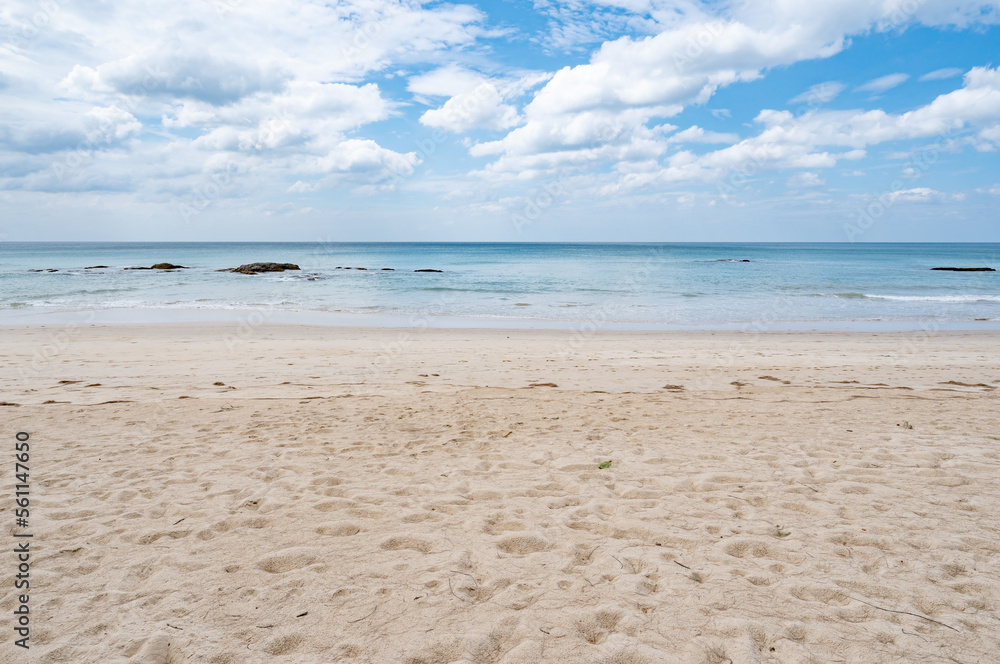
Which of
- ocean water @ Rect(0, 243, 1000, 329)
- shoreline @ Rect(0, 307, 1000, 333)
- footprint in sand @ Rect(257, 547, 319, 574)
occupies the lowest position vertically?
footprint in sand @ Rect(257, 547, 319, 574)

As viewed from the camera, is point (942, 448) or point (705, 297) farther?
point (705, 297)

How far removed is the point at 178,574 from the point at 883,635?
13.9ft

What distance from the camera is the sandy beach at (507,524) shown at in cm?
295

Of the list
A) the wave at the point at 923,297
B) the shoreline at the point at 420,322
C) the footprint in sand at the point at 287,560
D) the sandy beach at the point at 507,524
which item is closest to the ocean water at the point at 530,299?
the wave at the point at 923,297

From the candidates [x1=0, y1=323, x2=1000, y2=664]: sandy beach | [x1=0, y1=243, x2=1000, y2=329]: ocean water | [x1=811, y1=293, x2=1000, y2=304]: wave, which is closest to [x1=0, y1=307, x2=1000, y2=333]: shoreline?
[x1=0, y1=243, x2=1000, y2=329]: ocean water

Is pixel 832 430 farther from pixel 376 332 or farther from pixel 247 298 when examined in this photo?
pixel 247 298

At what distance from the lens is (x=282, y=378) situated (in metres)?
10.1

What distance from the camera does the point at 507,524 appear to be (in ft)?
13.9

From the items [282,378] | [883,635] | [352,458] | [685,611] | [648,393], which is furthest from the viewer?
[282,378]

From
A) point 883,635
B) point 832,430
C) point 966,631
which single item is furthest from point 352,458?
point 832,430

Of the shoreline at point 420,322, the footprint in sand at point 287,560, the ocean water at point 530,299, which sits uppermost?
the ocean water at point 530,299

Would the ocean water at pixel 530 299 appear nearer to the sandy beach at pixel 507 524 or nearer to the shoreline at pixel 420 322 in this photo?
the shoreline at pixel 420 322

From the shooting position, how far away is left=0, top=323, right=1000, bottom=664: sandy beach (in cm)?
295

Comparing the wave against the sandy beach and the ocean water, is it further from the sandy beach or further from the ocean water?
the sandy beach
